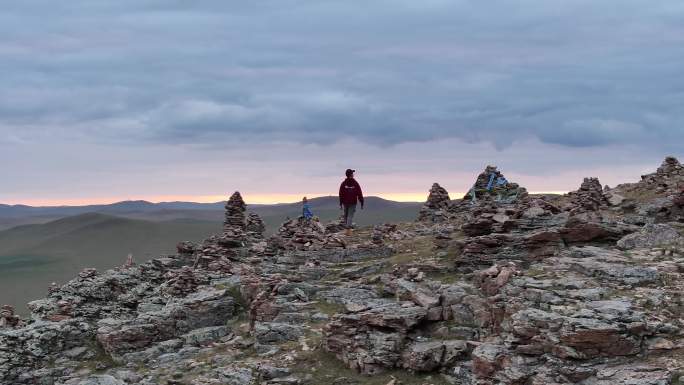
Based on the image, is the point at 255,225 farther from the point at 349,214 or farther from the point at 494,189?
the point at 494,189

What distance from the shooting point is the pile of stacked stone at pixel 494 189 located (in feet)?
149

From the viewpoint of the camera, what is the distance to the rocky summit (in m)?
18.2

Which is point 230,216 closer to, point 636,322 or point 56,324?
point 56,324

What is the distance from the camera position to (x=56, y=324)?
3002 centimetres

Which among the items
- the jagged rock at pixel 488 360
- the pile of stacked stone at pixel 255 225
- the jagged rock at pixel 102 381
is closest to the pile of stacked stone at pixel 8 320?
the jagged rock at pixel 102 381

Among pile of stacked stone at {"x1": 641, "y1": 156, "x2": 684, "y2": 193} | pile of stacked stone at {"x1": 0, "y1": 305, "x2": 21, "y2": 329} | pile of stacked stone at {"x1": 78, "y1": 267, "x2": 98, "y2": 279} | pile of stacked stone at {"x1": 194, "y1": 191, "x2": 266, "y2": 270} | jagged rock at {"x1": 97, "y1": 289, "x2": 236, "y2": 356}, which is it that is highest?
pile of stacked stone at {"x1": 641, "y1": 156, "x2": 684, "y2": 193}

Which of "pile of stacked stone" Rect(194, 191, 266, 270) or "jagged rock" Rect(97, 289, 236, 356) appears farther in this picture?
"pile of stacked stone" Rect(194, 191, 266, 270)

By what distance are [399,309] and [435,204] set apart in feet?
83.4

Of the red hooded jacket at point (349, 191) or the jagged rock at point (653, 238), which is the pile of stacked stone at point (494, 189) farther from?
the jagged rock at point (653, 238)

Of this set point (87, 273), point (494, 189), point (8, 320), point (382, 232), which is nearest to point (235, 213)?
point (87, 273)

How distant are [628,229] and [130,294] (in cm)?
2581

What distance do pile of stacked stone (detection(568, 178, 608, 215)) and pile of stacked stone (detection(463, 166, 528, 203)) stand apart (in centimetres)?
540

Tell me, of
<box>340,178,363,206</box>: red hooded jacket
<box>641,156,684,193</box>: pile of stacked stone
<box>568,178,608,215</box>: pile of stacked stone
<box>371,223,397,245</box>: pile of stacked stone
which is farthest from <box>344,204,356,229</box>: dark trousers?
<box>641,156,684,193</box>: pile of stacked stone

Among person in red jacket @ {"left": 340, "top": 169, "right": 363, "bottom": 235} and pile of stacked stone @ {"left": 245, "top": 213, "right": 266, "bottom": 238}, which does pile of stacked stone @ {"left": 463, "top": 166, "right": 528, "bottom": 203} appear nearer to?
person in red jacket @ {"left": 340, "top": 169, "right": 363, "bottom": 235}
